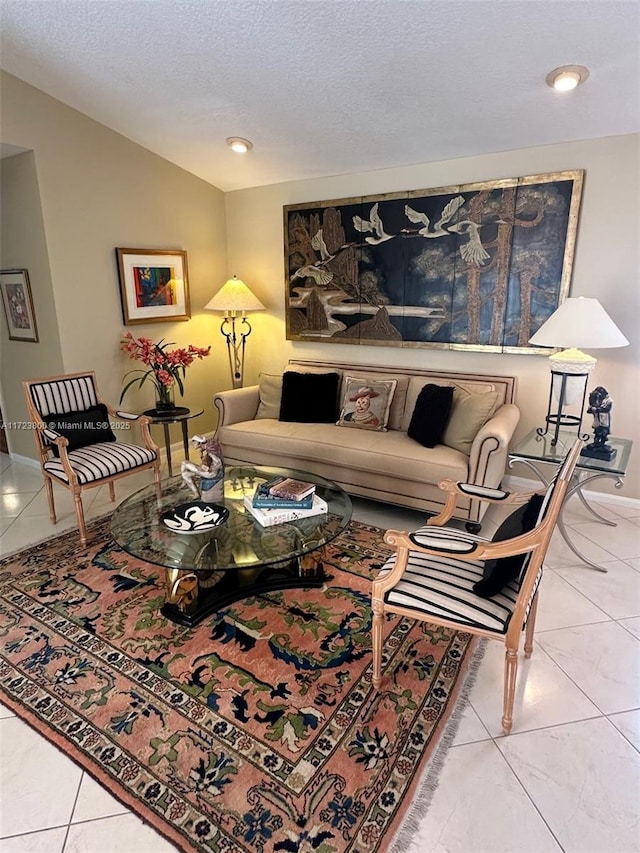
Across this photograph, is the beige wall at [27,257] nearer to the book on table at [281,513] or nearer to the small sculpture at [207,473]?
the small sculpture at [207,473]

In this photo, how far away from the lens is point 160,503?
2629mm

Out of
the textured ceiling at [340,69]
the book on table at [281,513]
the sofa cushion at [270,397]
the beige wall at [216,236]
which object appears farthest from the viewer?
the sofa cushion at [270,397]

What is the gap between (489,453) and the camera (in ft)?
9.49

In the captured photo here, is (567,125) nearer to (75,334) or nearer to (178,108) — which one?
(178,108)

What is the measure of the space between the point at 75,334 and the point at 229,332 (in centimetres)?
153

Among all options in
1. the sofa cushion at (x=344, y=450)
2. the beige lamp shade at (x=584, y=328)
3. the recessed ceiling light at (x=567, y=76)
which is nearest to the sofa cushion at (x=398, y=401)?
the sofa cushion at (x=344, y=450)

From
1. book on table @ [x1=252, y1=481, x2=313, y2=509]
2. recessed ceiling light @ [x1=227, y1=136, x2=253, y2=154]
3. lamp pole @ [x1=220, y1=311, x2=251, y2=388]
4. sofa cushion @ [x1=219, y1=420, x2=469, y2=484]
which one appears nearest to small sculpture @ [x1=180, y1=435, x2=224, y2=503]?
book on table @ [x1=252, y1=481, x2=313, y2=509]

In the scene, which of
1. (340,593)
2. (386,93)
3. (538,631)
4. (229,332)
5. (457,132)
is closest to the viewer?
(538,631)

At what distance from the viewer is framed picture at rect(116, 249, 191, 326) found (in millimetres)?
4000

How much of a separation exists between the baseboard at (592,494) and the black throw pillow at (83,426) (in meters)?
3.06

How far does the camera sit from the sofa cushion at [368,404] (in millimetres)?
3742

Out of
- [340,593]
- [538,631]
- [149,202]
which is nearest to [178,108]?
[149,202]

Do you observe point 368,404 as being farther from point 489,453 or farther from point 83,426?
point 83,426

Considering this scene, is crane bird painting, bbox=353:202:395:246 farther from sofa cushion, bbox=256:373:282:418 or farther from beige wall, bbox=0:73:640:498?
sofa cushion, bbox=256:373:282:418
